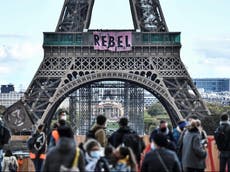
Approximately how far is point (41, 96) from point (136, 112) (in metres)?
36.6

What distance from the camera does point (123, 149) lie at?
45.6 ft

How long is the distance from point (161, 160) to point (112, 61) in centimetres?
4471

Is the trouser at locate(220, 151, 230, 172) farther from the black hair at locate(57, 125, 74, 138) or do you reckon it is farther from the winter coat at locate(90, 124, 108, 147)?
the black hair at locate(57, 125, 74, 138)

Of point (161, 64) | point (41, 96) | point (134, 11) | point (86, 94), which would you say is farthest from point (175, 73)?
point (86, 94)

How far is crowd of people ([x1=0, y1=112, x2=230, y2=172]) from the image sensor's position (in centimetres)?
1332

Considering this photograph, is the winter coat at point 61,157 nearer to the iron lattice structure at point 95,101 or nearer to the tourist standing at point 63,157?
the tourist standing at point 63,157

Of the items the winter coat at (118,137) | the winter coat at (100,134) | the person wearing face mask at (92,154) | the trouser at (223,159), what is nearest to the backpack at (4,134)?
the winter coat at (118,137)

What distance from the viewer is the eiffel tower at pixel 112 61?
184 feet

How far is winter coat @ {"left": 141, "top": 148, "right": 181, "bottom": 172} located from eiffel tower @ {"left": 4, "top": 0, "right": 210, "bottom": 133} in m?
41.2

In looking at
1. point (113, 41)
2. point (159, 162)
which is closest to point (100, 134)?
point (159, 162)

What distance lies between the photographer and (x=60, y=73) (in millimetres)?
56750

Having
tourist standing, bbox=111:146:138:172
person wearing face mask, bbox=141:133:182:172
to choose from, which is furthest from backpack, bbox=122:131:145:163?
person wearing face mask, bbox=141:133:182:172

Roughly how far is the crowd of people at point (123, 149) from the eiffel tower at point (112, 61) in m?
33.7

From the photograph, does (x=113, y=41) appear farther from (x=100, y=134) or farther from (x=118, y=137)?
(x=100, y=134)
